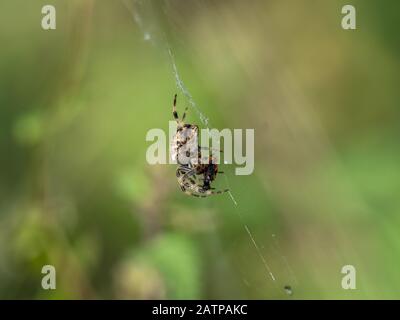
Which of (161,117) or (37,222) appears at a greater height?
(161,117)

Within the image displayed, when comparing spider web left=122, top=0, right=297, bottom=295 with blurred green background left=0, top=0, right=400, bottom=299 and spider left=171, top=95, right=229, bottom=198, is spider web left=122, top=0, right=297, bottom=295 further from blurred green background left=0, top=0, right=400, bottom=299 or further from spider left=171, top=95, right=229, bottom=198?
spider left=171, top=95, right=229, bottom=198

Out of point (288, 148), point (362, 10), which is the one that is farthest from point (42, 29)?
point (362, 10)

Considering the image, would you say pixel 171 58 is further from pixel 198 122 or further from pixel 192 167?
pixel 192 167

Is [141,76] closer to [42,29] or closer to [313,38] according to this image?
[42,29]

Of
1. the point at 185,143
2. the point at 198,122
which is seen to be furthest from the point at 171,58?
the point at 185,143

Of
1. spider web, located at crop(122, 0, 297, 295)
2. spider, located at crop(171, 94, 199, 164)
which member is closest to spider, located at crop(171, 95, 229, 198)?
spider, located at crop(171, 94, 199, 164)

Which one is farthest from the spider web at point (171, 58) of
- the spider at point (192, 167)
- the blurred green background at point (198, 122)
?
the spider at point (192, 167)

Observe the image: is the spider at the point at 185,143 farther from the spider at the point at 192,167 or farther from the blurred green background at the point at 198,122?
the blurred green background at the point at 198,122
